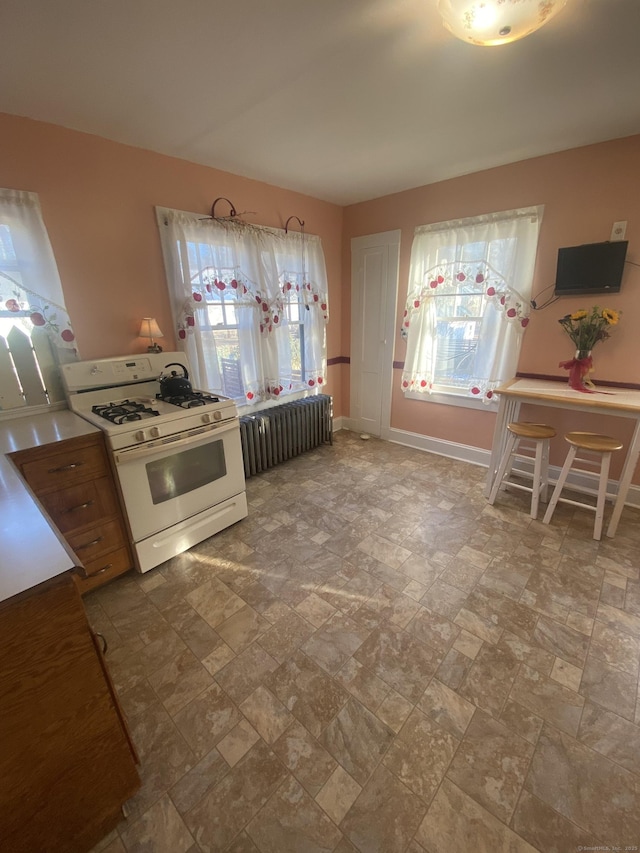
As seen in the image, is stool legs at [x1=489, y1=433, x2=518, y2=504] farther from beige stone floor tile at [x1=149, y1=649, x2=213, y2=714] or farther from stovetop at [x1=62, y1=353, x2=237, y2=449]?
beige stone floor tile at [x1=149, y1=649, x2=213, y2=714]

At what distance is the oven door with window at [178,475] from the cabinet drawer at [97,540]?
0.09 meters

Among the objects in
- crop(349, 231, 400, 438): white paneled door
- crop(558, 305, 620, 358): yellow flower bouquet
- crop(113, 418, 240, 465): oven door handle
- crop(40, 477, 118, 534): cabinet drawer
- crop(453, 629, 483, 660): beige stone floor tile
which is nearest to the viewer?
crop(453, 629, 483, 660): beige stone floor tile

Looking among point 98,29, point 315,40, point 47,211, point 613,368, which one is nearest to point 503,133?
point 315,40

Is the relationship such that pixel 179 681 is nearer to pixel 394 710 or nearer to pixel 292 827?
pixel 292 827

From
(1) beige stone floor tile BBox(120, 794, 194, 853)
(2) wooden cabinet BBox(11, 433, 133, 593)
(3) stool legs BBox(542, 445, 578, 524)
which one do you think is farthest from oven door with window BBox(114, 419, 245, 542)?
(3) stool legs BBox(542, 445, 578, 524)

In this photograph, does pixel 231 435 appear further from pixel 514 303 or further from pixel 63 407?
pixel 514 303

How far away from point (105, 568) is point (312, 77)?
271 cm

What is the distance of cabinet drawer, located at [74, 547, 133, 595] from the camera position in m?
1.85

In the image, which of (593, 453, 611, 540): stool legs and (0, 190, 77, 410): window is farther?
(593, 453, 611, 540): stool legs

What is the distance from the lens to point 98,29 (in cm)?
126

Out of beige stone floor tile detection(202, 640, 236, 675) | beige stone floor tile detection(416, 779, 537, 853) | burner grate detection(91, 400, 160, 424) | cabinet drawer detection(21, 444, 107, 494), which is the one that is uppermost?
burner grate detection(91, 400, 160, 424)

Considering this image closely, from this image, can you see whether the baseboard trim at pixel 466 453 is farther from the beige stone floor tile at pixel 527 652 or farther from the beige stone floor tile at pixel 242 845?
the beige stone floor tile at pixel 242 845

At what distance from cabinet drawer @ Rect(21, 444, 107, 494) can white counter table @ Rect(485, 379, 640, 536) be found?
2602mm

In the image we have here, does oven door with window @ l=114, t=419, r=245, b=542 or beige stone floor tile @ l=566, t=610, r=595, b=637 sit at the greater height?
oven door with window @ l=114, t=419, r=245, b=542
